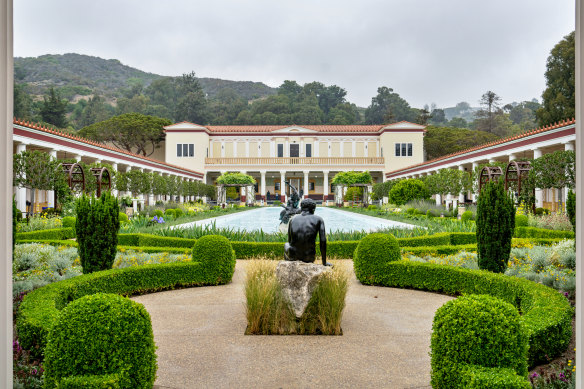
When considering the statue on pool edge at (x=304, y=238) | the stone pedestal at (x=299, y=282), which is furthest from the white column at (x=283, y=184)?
the stone pedestal at (x=299, y=282)

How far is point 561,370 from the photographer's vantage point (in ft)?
10.7

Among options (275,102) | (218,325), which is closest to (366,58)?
→ (218,325)

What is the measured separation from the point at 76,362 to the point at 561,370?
3.51 meters

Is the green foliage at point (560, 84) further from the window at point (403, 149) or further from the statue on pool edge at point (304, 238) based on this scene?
the statue on pool edge at point (304, 238)

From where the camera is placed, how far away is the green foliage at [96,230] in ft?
19.5

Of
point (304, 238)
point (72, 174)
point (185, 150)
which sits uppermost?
point (185, 150)

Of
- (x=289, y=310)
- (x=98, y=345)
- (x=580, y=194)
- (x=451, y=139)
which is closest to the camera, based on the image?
(x=580, y=194)

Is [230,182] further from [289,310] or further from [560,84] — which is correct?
[289,310]

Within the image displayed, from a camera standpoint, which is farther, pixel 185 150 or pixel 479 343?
pixel 185 150

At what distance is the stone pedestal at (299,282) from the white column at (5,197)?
282 cm

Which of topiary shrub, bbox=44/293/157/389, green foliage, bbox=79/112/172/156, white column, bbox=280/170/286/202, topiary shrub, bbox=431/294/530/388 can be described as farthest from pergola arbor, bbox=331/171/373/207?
topiary shrub, bbox=44/293/157/389

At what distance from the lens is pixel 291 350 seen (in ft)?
13.0

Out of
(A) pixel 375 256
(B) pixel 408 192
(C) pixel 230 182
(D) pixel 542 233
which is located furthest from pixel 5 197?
(C) pixel 230 182

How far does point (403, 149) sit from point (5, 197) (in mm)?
48555
